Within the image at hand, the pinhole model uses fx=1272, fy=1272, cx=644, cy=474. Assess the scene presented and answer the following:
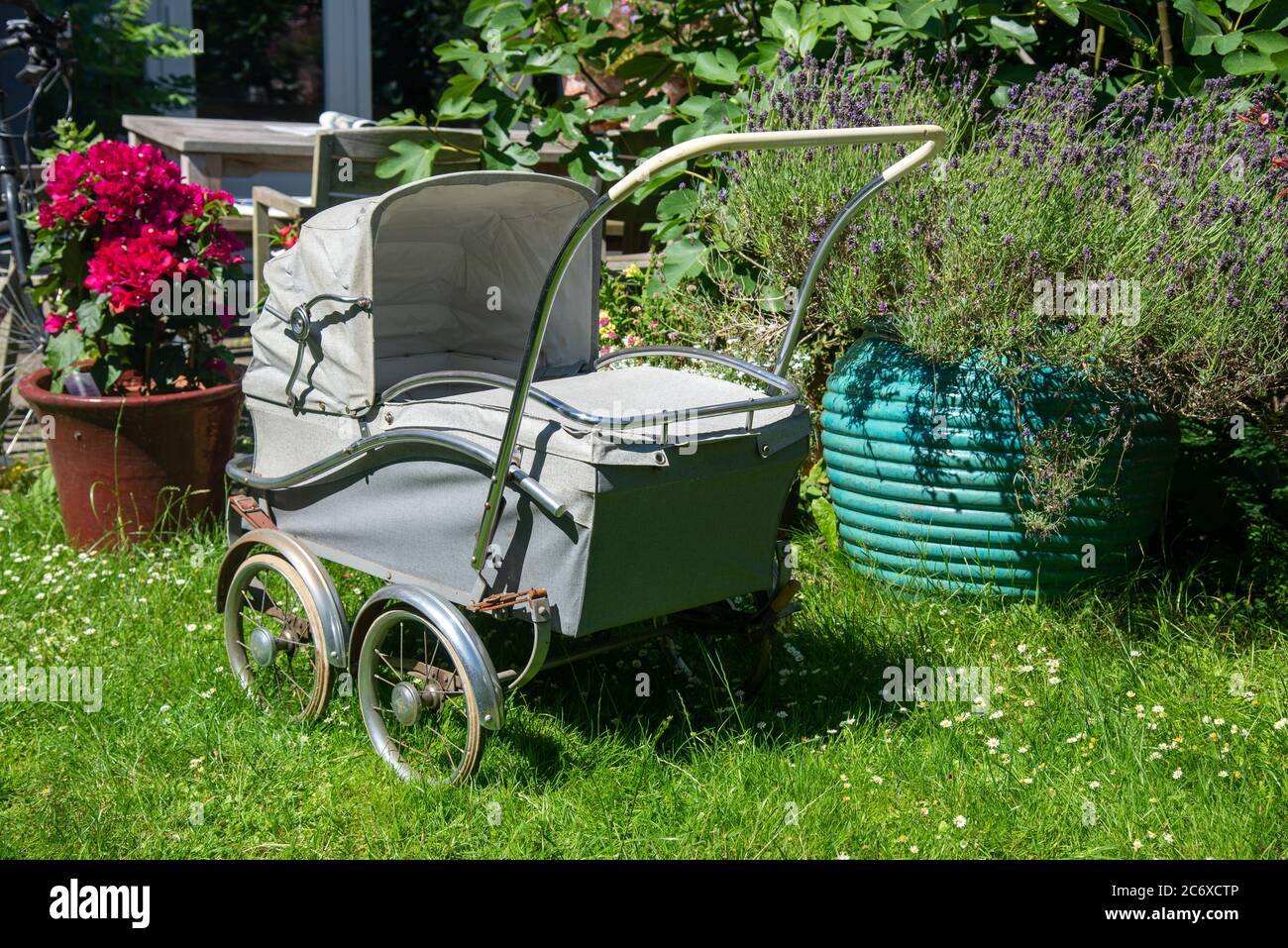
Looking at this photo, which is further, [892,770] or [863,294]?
[863,294]

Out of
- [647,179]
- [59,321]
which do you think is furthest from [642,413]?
[59,321]

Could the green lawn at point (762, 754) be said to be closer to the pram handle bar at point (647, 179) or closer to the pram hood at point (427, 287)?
the pram handle bar at point (647, 179)

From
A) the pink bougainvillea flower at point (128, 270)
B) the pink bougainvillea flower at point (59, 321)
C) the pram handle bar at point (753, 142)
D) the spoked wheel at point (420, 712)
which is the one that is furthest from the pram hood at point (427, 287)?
the pink bougainvillea flower at point (59, 321)

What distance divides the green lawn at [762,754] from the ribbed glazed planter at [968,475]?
0.35 ft

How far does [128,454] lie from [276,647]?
1.25 meters

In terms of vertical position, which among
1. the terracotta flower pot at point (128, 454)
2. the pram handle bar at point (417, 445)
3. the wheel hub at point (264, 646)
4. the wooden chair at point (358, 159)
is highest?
the wooden chair at point (358, 159)

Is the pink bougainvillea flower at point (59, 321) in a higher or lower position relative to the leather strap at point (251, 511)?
higher

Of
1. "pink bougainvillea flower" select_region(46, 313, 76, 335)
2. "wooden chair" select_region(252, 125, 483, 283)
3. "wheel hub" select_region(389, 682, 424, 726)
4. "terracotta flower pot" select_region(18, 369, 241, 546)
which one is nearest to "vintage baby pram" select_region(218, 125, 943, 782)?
"wheel hub" select_region(389, 682, 424, 726)

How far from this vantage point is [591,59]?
4539mm

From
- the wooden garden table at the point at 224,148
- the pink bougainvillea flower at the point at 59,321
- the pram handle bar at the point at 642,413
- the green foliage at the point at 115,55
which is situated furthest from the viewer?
the green foliage at the point at 115,55

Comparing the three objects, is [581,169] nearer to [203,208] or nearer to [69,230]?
[203,208]

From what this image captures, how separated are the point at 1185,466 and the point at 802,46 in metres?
1.75

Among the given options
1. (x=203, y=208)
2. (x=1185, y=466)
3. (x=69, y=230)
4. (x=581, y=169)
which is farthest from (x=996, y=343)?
(x=69, y=230)

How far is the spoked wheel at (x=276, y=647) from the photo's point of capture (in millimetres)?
2824
